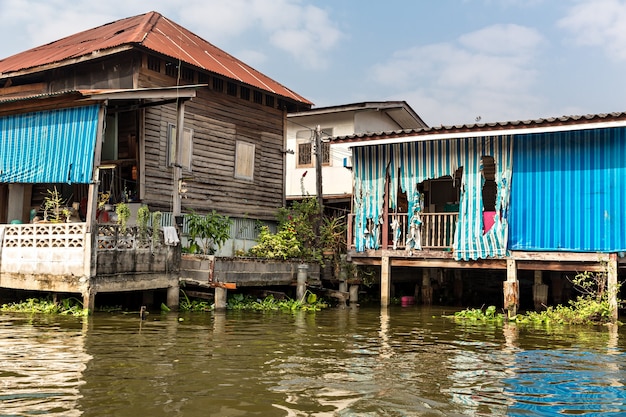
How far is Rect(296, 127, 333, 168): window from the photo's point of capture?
79.7ft

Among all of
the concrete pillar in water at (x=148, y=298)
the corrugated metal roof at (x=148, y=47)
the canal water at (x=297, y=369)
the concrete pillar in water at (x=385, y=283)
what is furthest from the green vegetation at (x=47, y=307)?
the concrete pillar in water at (x=385, y=283)

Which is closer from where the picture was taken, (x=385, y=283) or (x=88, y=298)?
(x=88, y=298)

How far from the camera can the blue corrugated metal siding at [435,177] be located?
52.7ft

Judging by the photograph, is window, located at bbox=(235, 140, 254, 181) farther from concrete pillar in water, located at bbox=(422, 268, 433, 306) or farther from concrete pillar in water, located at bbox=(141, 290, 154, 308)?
concrete pillar in water, located at bbox=(422, 268, 433, 306)

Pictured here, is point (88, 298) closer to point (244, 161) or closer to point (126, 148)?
point (126, 148)

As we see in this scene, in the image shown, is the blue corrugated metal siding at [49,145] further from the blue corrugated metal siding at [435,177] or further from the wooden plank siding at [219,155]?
the blue corrugated metal siding at [435,177]

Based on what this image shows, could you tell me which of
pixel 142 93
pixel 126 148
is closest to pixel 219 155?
pixel 126 148

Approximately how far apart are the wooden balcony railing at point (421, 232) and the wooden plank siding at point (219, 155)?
436 cm

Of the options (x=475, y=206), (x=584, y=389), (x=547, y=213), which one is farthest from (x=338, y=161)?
(x=584, y=389)

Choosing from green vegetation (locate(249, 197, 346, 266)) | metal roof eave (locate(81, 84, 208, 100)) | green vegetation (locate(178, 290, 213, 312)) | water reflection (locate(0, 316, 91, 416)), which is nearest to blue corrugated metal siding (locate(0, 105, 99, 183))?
metal roof eave (locate(81, 84, 208, 100))

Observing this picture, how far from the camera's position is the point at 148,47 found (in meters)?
17.0

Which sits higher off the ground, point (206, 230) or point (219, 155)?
point (219, 155)

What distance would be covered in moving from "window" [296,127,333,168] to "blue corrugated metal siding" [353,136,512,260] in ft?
19.6

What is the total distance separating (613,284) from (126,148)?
13.2 m
